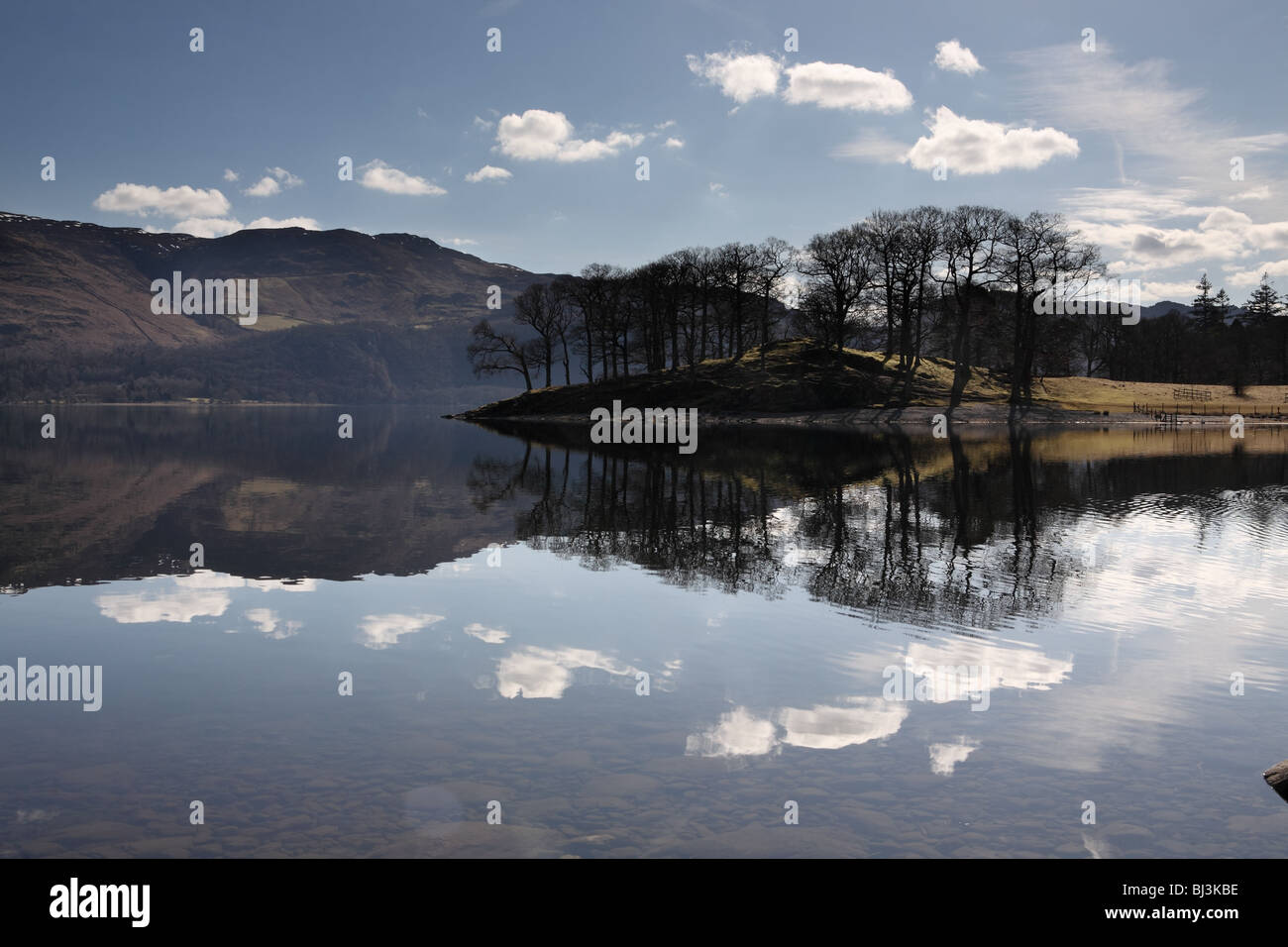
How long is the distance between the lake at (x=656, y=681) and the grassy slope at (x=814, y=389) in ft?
251

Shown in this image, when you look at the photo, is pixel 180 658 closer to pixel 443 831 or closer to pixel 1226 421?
pixel 443 831

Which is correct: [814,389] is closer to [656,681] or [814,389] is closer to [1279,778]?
[656,681]

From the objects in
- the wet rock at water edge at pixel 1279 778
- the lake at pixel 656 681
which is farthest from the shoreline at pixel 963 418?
the wet rock at water edge at pixel 1279 778

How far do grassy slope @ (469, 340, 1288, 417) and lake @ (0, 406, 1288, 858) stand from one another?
76429 millimetres

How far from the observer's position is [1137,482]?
42469mm

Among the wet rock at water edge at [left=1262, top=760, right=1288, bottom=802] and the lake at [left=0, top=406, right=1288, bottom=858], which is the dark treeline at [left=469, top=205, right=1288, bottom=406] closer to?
the lake at [left=0, top=406, right=1288, bottom=858]

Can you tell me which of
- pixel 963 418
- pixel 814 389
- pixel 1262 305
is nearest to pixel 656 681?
pixel 963 418

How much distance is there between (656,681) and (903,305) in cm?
11059

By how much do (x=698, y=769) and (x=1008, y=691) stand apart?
5.80m

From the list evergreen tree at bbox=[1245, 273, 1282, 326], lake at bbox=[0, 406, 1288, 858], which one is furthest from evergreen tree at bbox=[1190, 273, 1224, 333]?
lake at bbox=[0, 406, 1288, 858]

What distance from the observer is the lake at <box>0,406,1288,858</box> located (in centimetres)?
958

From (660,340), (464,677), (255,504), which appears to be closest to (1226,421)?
(660,340)
